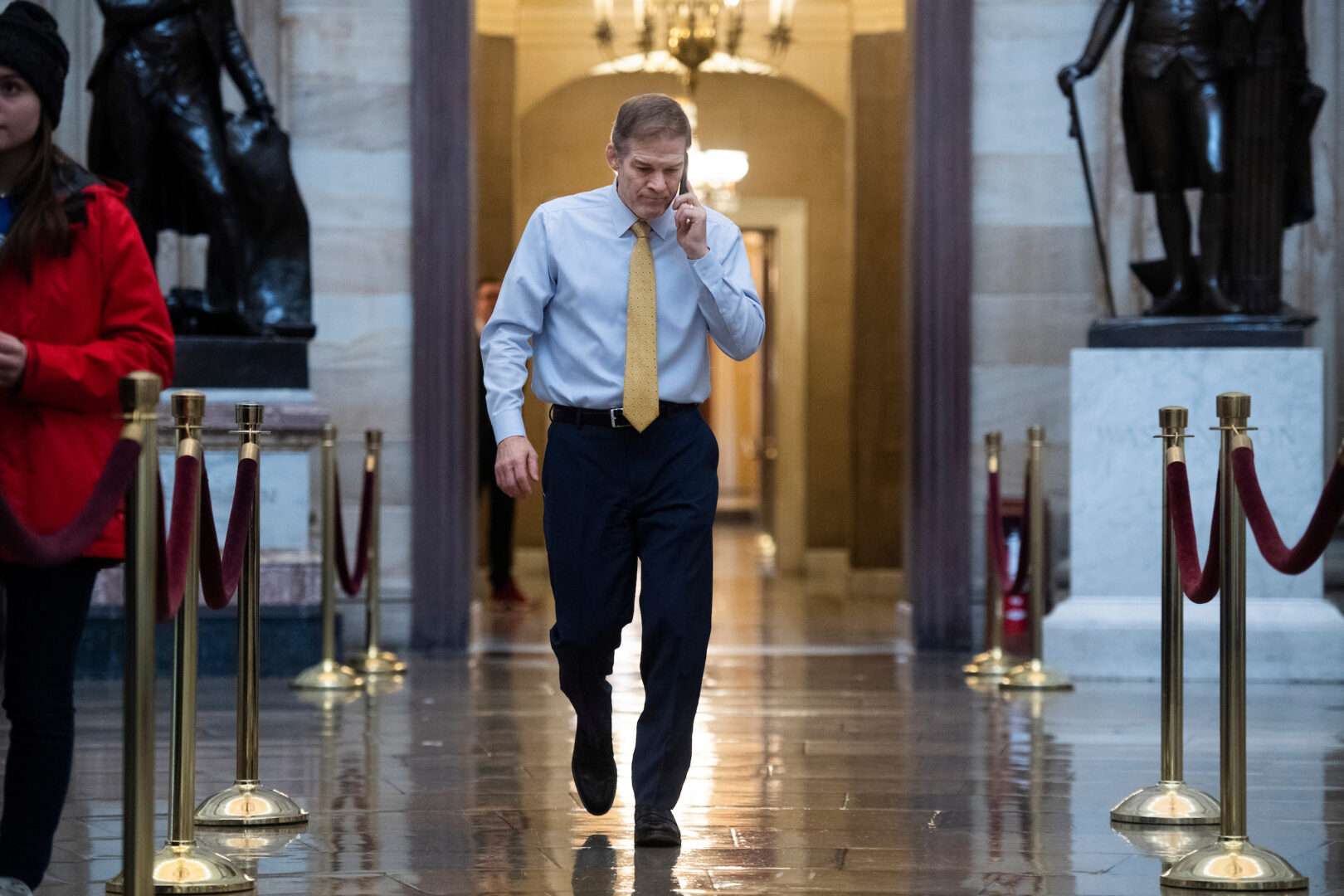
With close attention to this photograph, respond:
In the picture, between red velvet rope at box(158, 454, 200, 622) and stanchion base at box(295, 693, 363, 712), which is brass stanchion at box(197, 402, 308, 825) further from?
stanchion base at box(295, 693, 363, 712)

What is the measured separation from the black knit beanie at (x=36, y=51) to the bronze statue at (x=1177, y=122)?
5.68 metres

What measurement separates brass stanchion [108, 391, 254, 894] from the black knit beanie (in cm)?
66

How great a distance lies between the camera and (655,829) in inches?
177

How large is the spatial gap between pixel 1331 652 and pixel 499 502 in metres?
6.11

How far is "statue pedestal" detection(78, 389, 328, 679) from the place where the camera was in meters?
8.38

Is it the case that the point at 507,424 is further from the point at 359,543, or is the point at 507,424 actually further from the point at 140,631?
the point at 359,543

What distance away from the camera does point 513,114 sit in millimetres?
16703

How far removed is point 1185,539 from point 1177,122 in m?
4.35

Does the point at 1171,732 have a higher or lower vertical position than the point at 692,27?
lower

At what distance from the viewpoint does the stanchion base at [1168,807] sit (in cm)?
492

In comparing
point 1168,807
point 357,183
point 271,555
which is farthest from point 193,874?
point 357,183

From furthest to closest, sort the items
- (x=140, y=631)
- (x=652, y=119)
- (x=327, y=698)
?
(x=327, y=698)
(x=652, y=119)
(x=140, y=631)

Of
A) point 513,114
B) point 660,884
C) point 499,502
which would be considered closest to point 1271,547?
point 660,884

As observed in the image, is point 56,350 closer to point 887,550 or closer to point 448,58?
point 448,58
